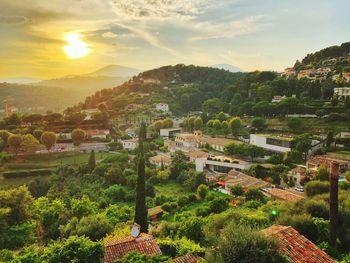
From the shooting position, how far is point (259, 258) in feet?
31.5

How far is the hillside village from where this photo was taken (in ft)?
45.3

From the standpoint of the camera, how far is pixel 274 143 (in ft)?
131

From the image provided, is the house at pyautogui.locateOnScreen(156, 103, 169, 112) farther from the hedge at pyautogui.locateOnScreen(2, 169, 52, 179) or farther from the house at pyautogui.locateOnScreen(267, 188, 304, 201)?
the house at pyautogui.locateOnScreen(267, 188, 304, 201)

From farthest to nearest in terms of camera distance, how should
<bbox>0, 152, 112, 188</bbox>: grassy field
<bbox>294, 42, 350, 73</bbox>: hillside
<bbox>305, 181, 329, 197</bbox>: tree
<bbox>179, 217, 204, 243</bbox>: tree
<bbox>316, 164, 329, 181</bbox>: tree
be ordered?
<bbox>294, 42, 350, 73</bbox>: hillside, <bbox>0, 152, 112, 188</bbox>: grassy field, <bbox>316, 164, 329, 181</bbox>: tree, <bbox>305, 181, 329, 197</bbox>: tree, <bbox>179, 217, 204, 243</bbox>: tree

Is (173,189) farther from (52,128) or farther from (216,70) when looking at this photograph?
(216,70)

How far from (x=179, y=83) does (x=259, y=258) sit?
97.3 m

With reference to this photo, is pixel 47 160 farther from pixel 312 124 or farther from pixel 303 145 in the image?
pixel 312 124

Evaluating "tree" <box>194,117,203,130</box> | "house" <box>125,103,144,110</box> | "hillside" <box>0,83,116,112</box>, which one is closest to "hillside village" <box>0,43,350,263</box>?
"tree" <box>194,117,203,130</box>

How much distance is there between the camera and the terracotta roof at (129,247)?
1220 cm

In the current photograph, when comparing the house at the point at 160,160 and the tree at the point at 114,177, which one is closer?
the tree at the point at 114,177

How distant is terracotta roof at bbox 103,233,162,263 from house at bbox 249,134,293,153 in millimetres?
28140

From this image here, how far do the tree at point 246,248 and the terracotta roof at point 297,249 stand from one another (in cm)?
115

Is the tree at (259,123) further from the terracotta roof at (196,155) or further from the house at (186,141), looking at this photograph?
the terracotta roof at (196,155)

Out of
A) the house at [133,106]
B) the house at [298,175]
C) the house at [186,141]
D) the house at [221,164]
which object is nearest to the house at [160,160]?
the house at [221,164]
